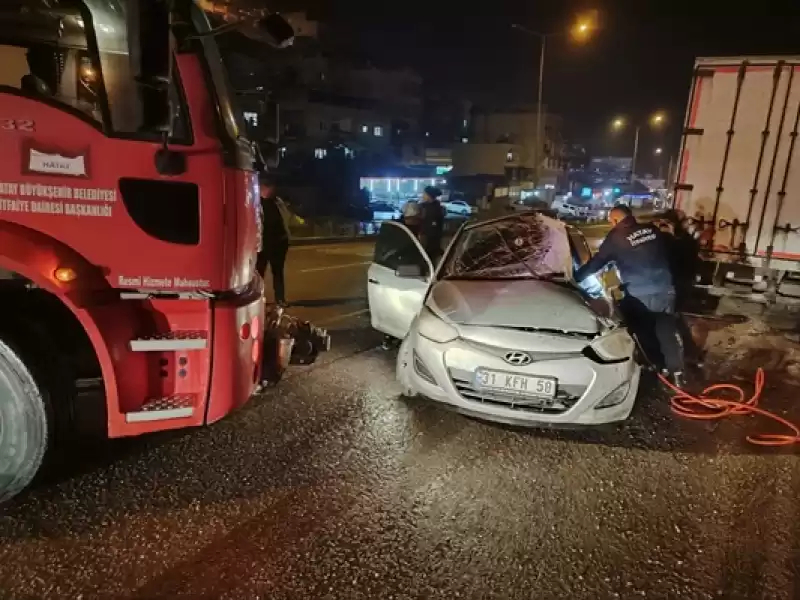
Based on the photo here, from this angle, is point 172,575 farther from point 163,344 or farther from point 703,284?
point 703,284

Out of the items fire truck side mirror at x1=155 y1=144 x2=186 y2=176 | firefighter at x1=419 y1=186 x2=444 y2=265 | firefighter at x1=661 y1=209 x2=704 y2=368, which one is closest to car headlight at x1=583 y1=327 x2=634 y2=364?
firefighter at x1=661 y1=209 x2=704 y2=368

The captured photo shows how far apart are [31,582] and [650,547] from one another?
302 centimetres

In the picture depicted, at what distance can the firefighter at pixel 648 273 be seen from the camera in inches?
234

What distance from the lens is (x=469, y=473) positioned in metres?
4.04

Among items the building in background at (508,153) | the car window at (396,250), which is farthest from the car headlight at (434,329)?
the building in background at (508,153)

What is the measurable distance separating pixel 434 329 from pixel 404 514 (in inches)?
59.6

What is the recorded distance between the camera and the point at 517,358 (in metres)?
4.28

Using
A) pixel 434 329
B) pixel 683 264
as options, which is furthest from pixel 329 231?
pixel 434 329

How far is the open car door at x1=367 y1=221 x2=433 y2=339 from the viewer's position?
5523 millimetres

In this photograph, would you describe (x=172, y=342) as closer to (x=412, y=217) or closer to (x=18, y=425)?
(x=18, y=425)

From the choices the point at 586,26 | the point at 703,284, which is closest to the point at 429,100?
the point at 586,26

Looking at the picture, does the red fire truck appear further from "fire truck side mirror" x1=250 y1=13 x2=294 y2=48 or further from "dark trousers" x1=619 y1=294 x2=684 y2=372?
"dark trousers" x1=619 y1=294 x2=684 y2=372

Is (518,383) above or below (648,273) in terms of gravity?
below

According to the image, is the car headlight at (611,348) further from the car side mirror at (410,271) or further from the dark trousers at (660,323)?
the car side mirror at (410,271)
